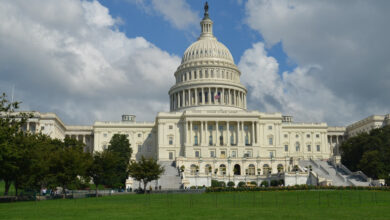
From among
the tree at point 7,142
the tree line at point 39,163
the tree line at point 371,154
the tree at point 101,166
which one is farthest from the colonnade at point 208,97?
the tree at point 7,142

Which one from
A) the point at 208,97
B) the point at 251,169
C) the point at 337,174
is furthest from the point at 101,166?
the point at 208,97

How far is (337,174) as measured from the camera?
85.2m

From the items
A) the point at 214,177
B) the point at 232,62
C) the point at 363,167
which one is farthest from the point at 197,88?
the point at 363,167

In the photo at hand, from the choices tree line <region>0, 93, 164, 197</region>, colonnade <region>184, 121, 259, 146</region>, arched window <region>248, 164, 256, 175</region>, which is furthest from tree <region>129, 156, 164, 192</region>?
colonnade <region>184, 121, 259, 146</region>

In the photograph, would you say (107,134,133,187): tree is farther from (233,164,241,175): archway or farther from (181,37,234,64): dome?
(181,37,234,64): dome

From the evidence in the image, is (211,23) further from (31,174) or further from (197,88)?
(31,174)

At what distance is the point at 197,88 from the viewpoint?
125688 mm

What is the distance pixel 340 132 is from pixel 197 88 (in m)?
45.3

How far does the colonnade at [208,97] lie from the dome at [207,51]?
10.3 meters

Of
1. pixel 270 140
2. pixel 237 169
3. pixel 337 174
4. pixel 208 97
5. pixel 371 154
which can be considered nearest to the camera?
pixel 371 154

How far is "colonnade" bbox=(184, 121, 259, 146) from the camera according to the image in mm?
110688

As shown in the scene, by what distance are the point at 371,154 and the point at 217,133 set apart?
38.4 meters

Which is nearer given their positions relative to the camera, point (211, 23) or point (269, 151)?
point (269, 151)

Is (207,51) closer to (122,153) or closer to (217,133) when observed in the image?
(217,133)
